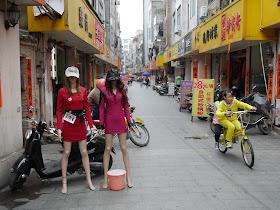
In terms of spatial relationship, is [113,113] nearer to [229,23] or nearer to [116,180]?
[116,180]

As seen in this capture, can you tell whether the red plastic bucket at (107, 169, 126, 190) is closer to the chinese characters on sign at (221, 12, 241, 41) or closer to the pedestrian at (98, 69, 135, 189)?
the pedestrian at (98, 69, 135, 189)

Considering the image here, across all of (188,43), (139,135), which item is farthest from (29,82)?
(188,43)

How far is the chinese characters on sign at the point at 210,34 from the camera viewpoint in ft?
41.1

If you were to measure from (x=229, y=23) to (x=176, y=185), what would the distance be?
25.3 ft

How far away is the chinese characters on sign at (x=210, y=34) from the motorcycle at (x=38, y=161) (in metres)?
8.86

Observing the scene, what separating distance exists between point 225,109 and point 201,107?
524cm

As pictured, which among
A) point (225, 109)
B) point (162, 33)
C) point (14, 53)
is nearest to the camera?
point (14, 53)

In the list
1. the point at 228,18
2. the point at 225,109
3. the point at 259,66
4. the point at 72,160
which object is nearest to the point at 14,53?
the point at 72,160

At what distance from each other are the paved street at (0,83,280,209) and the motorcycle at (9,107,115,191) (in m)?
0.22

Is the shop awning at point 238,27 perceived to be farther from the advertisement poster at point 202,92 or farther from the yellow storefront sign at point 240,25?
the advertisement poster at point 202,92

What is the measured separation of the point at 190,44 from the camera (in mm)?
17938

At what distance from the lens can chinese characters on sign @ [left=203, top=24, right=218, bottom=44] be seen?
1251cm

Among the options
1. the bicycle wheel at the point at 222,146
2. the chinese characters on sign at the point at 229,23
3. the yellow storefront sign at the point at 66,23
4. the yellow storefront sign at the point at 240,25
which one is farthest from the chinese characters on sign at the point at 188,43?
the bicycle wheel at the point at 222,146

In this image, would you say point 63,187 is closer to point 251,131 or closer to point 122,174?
point 122,174
